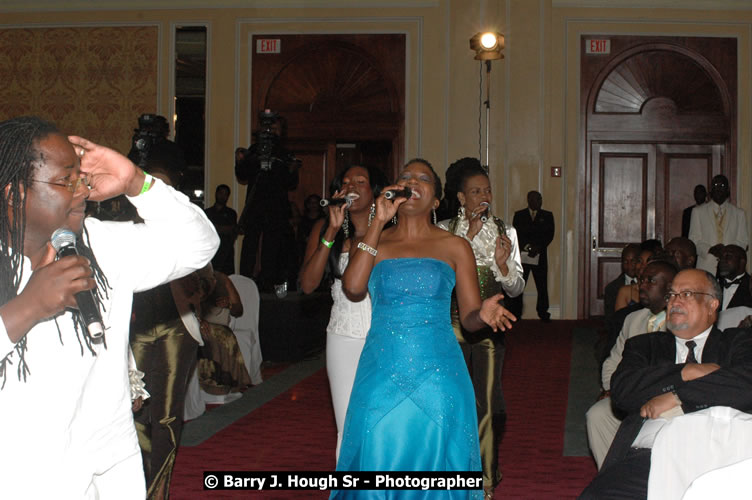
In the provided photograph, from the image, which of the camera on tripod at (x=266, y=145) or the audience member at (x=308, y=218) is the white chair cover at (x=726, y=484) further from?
the audience member at (x=308, y=218)

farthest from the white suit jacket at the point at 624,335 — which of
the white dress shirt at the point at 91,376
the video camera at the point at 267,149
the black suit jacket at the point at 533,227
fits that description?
the black suit jacket at the point at 533,227

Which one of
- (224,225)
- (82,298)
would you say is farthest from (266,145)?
(82,298)

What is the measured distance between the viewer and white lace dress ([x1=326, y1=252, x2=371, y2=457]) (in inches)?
175

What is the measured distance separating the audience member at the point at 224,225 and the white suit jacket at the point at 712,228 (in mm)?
6174

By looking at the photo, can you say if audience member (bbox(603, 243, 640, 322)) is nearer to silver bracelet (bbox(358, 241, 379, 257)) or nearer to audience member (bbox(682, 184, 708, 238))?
silver bracelet (bbox(358, 241, 379, 257))

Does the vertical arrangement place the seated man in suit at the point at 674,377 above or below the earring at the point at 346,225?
below

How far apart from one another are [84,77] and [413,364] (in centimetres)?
1192

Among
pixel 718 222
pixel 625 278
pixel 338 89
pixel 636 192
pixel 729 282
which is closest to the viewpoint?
pixel 729 282

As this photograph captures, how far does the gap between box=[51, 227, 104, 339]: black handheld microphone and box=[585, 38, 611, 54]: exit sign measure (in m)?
12.6

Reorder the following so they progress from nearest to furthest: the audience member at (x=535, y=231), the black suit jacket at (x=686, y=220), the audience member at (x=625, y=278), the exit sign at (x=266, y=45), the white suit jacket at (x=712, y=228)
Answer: the audience member at (x=625, y=278) < the white suit jacket at (x=712, y=228) < the black suit jacket at (x=686, y=220) < the audience member at (x=535, y=231) < the exit sign at (x=266, y=45)

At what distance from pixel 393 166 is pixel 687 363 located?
10255 mm

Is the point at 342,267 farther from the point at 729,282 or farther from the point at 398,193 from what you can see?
the point at 729,282

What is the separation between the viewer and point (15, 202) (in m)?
1.89

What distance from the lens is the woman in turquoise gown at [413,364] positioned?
3.57 metres
